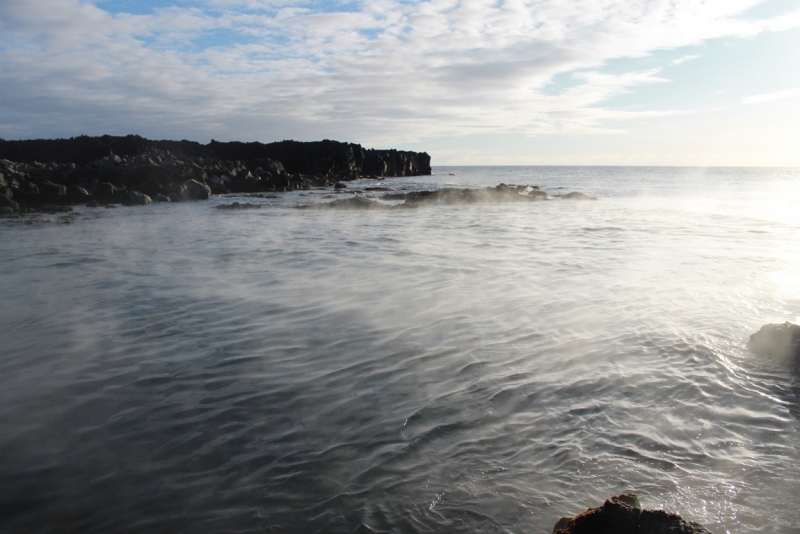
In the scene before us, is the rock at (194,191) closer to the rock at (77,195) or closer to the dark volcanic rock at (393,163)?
the rock at (77,195)

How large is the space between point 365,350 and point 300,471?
206 cm

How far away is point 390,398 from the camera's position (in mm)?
3961

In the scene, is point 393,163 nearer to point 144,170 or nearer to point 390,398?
point 144,170

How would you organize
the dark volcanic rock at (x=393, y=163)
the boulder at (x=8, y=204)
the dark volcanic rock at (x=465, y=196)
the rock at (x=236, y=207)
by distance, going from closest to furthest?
the boulder at (x=8, y=204)
the rock at (x=236, y=207)
the dark volcanic rock at (x=465, y=196)
the dark volcanic rock at (x=393, y=163)

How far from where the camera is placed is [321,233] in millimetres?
14344

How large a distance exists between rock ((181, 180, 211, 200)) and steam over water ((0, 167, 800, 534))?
65.3ft

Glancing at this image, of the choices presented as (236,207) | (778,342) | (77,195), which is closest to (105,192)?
(77,195)

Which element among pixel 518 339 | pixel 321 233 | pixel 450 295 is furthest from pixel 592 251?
pixel 321 233

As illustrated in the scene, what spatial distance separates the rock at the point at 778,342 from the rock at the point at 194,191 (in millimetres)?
27659

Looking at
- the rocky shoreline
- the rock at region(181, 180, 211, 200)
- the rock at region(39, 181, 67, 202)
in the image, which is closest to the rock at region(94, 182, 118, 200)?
the rocky shoreline

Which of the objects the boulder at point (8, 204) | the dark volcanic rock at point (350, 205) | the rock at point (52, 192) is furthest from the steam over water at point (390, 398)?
the rock at point (52, 192)

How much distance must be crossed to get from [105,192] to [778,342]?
28515 millimetres

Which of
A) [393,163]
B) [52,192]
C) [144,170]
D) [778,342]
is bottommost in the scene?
[778,342]

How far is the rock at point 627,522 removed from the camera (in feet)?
6.68
